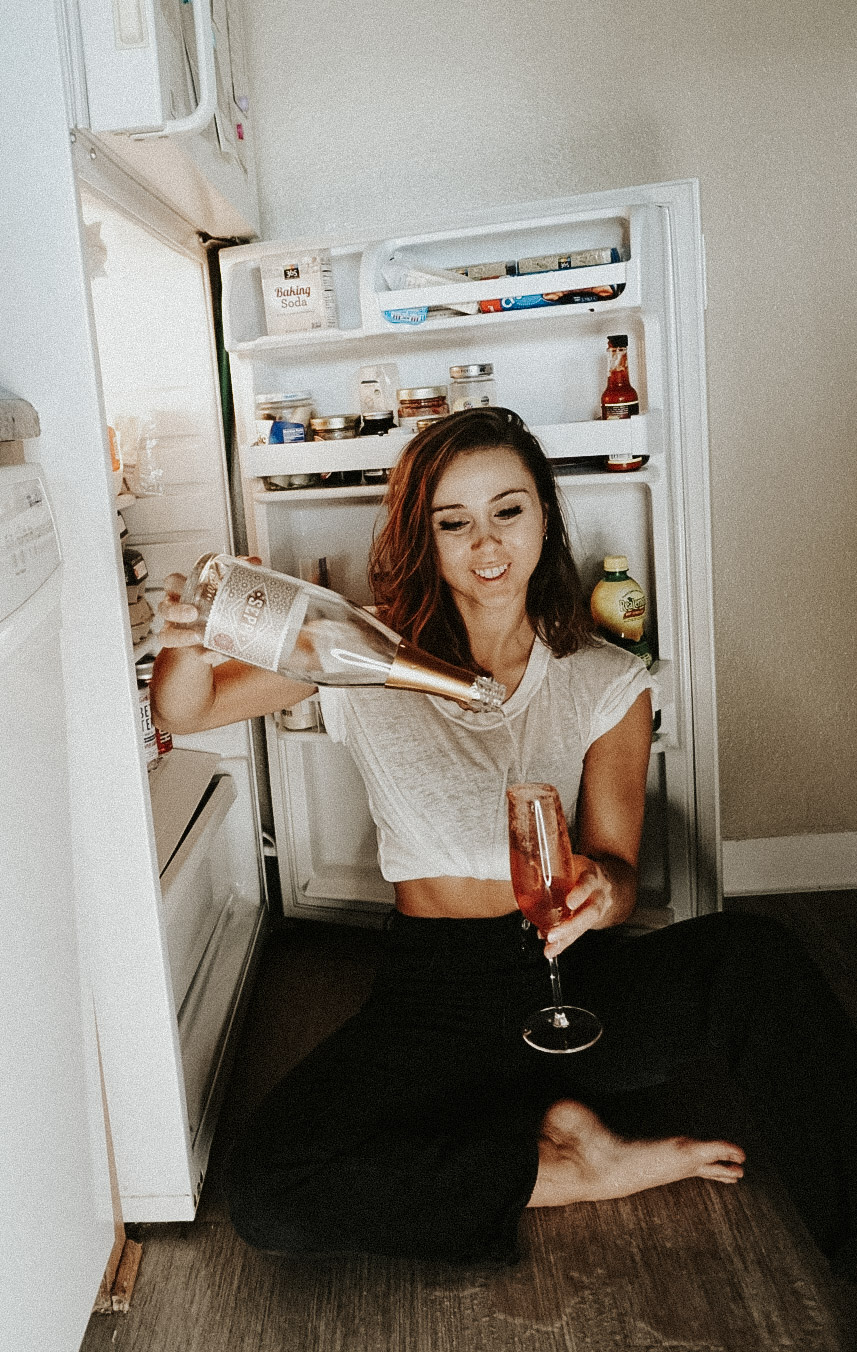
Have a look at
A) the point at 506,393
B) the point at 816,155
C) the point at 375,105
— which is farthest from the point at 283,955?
the point at 816,155

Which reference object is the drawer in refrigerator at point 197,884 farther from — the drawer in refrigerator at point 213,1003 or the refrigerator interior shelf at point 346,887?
the refrigerator interior shelf at point 346,887

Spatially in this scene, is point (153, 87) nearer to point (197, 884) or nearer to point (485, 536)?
point (485, 536)

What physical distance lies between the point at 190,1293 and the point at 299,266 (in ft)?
5.14

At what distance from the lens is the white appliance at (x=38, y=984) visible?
968 millimetres

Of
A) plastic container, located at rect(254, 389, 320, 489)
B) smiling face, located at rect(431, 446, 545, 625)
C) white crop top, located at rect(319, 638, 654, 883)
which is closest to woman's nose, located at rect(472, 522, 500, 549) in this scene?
smiling face, located at rect(431, 446, 545, 625)

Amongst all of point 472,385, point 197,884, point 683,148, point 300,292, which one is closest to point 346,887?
point 197,884

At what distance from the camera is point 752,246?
199 centimetres

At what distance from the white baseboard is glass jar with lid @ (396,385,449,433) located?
113 centimetres

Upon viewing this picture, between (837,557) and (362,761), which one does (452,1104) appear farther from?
(837,557)

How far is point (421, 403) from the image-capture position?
1806mm

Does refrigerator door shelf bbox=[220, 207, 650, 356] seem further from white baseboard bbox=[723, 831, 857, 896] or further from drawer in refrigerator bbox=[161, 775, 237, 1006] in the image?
white baseboard bbox=[723, 831, 857, 896]

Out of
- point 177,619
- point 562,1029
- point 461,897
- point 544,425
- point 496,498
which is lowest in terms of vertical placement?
Result: point 562,1029

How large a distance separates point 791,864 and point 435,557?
1.19 metres

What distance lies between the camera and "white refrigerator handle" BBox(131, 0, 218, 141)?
1.17 meters
